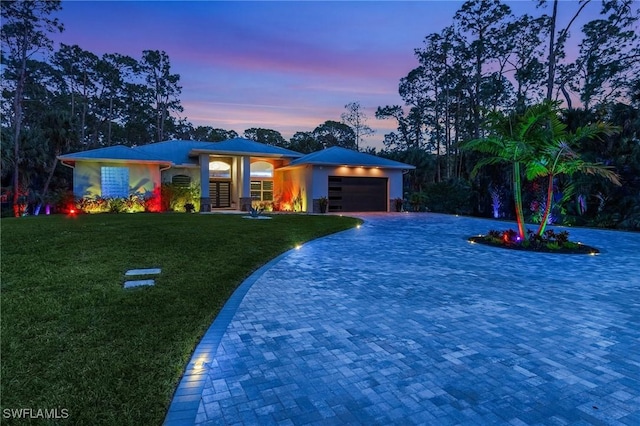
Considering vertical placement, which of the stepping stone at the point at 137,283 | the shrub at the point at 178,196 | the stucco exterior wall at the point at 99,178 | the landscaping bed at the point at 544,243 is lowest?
the stepping stone at the point at 137,283

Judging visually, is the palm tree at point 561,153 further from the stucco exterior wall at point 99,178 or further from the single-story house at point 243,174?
the stucco exterior wall at point 99,178

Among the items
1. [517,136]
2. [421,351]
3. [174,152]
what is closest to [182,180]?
[174,152]

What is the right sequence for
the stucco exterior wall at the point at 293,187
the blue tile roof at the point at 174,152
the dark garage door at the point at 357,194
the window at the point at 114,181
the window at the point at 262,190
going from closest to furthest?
the blue tile roof at the point at 174,152 < the window at the point at 114,181 < the stucco exterior wall at the point at 293,187 < the dark garage door at the point at 357,194 < the window at the point at 262,190

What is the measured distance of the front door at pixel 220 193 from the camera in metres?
22.5

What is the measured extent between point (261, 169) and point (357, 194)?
6.92m

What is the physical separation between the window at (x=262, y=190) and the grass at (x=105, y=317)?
1461 cm

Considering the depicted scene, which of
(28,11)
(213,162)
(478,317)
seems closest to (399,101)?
(213,162)

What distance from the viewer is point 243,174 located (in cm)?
1998

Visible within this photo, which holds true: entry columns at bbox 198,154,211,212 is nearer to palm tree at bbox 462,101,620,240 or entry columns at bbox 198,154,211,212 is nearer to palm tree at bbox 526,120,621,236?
palm tree at bbox 462,101,620,240

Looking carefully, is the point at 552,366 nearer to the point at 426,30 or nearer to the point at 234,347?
the point at 234,347

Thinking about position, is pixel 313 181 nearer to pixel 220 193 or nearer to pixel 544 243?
pixel 220 193

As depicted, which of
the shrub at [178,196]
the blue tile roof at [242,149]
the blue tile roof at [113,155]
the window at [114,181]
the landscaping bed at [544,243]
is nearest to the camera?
the landscaping bed at [544,243]

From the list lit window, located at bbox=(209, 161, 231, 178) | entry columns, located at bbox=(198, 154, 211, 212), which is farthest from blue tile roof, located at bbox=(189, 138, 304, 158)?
lit window, located at bbox=(209, 161, 231, 178)

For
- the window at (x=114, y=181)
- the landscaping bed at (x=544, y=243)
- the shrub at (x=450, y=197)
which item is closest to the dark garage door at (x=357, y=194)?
the shrub at (x=450, y=197)
